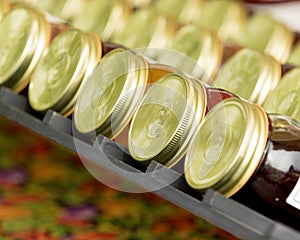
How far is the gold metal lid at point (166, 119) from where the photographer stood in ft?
3.12

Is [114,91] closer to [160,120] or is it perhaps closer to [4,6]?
[160,120]

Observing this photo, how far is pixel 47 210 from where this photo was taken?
112 cm

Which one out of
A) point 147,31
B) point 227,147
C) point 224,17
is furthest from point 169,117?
point 224,17

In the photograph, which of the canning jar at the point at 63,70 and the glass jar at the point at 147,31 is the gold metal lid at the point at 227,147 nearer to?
the canning jar at the point at 63,70

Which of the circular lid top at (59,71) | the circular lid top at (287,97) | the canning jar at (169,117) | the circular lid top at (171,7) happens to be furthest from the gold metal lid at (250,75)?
the circular lid top at (171,7)

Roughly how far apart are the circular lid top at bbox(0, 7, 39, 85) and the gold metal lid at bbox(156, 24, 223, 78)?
26 cm

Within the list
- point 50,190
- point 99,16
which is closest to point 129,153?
point 50,190

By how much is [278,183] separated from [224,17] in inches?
36.6

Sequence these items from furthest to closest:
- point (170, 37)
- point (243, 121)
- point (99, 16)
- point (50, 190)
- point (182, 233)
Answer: point (99, 16), point (170, 37), point (50, 190), point (182, 233), point (243, 121)

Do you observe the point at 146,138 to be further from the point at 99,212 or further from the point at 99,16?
the point at 99,16

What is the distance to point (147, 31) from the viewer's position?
150 centimetres

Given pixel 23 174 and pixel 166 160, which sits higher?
pixel 166 160

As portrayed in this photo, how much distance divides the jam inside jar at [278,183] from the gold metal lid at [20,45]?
0.49 metres

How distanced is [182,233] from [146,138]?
191mm
